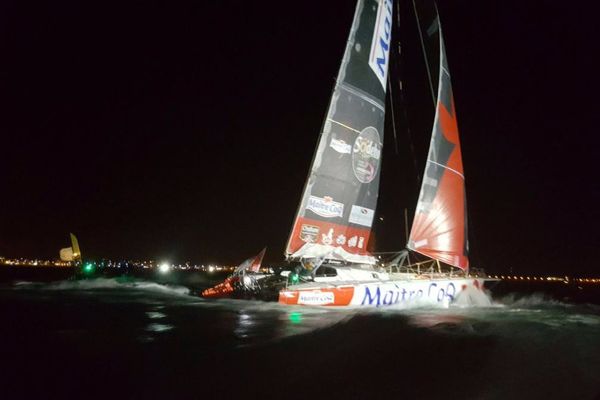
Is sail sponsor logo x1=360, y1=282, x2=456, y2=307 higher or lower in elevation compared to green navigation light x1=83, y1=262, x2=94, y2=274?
lower

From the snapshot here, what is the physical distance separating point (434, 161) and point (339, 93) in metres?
4.27

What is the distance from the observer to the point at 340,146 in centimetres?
1430

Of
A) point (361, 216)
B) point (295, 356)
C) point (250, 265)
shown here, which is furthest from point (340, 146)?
point (295, 356)

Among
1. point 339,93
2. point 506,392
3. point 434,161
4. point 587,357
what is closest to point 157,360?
point 506,392

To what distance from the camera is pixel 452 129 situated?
16828 mm

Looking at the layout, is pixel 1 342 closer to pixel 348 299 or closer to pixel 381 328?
pixel 381 328

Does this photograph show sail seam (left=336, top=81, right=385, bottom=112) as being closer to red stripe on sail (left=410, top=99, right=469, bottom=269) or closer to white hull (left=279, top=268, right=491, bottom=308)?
red stripe on sail (left=410, top=99, right=469, bottom=269)

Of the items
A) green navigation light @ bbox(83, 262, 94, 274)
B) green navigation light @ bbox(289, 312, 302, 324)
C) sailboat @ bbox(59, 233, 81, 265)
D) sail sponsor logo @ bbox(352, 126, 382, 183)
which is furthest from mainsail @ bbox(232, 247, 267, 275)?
sailboat @ bbox(59, 233, 81, 265)

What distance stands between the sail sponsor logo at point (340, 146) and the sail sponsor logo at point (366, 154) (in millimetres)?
241

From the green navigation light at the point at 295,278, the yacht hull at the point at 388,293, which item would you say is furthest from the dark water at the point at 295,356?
the green navigation light at the point at 295,278

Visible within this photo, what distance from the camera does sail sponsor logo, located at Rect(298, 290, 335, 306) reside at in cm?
1205

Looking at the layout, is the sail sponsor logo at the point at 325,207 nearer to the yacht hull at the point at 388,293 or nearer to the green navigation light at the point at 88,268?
the yacht hull at the point at 388,293

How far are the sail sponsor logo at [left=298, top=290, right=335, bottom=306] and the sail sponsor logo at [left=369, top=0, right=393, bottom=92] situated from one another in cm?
756

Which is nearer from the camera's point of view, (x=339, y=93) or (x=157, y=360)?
(x=157, y=360)
